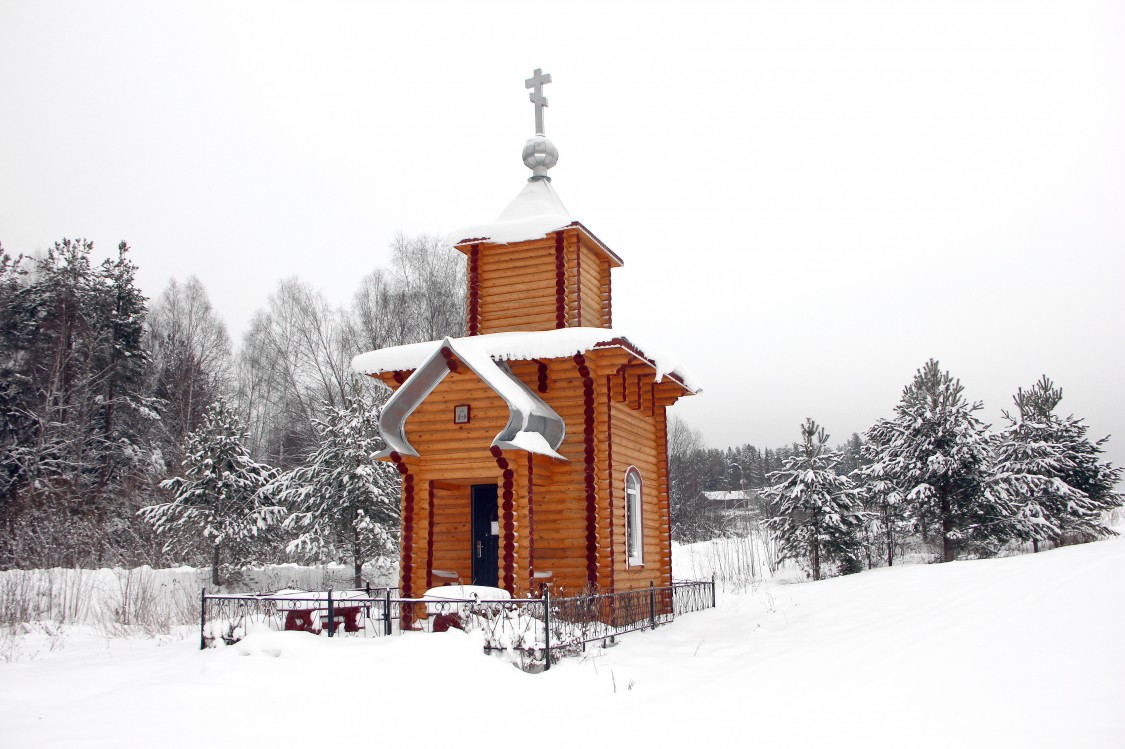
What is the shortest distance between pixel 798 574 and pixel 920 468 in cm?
553

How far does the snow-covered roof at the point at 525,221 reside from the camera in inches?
592

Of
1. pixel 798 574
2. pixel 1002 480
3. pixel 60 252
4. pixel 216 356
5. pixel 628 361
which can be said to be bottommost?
pixel 798 574

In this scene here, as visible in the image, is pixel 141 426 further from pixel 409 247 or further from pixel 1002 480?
pixel 1002 480

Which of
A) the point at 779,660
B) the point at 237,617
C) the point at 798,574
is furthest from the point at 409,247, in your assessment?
the point at 779,660

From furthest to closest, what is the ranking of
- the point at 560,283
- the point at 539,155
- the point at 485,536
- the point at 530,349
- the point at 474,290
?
the point at 539,155, the point at 474,290, the point at 560,283, the point at 485,536, the point at 530,349

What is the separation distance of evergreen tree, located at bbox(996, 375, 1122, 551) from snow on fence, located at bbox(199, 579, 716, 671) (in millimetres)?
13705

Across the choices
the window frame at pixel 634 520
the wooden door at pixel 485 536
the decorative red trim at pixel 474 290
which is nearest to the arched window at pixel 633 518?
the window frame at pixel 634 520

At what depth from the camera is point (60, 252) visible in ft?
101

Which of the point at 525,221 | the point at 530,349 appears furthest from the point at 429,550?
the point at 525,221

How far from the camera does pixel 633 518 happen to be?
14.8 meters

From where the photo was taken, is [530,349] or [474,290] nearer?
[530,349]

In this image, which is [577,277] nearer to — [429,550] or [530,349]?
Answer: [530,349]

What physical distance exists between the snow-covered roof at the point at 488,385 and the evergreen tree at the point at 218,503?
35.1ft

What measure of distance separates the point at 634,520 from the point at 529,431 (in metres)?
3.69
